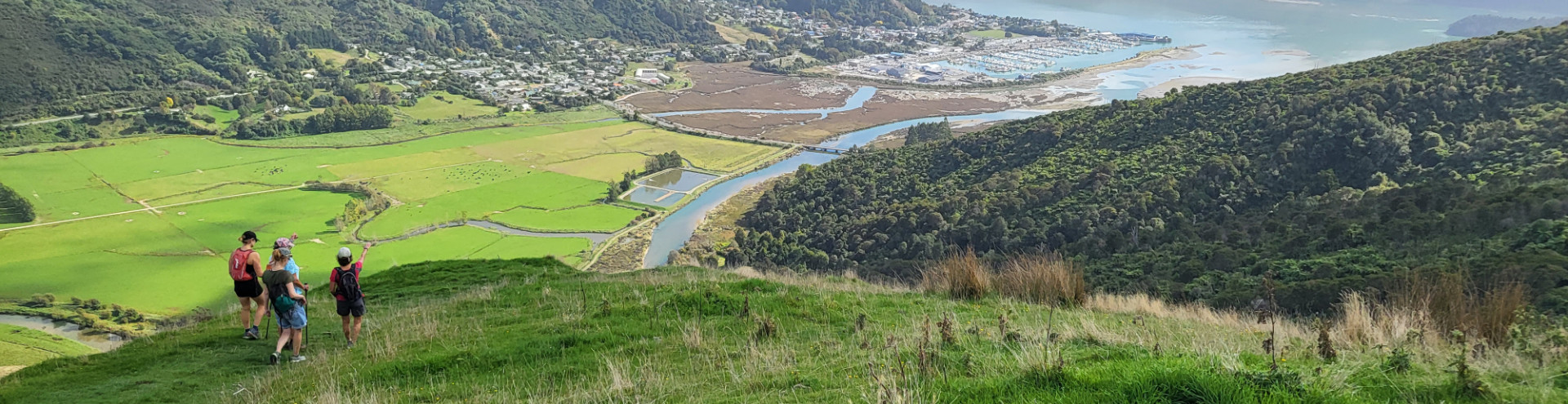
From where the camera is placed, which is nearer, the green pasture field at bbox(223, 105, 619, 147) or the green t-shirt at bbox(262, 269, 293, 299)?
the green t-shirt at bbox(262, 269, 293, 299)

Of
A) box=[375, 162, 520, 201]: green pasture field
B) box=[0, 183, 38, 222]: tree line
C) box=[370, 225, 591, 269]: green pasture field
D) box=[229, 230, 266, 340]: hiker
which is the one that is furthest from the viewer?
box=[375, 162, 520, 201]: green pasture field

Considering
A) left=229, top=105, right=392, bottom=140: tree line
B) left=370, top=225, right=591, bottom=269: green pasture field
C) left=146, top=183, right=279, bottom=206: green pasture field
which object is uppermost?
left=229, top=105, right=392, bottom=140: tree line

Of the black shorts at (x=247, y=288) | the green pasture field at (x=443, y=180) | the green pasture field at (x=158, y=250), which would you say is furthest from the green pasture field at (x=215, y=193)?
the black shorts at (x=247, y=288)

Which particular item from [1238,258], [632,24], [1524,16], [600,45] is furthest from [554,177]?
[1524,16]

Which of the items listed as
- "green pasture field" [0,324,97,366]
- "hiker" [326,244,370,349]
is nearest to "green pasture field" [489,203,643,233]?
"green pasture field" [0,324,97,366]

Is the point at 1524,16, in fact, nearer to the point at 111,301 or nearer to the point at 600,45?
the point at 600,45

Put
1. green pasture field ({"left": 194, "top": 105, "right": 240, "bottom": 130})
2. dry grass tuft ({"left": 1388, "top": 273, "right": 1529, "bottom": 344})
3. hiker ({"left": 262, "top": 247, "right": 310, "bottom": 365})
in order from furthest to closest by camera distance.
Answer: green pasture field ({"left": 194, "top": 105, "right": 240, "bottom": 130}), hiker ({"left": 262, "top": 247, "right": 310, "bottom": 365}), dry grass tuft ({"left": 1388, "top": 273, "right": 1529, "bottom": 344})

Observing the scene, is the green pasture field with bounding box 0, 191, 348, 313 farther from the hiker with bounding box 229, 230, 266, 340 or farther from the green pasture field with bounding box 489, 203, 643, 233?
the hiker with bounding box 229, 230, 266, 340

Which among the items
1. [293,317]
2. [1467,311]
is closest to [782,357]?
[293,317]
